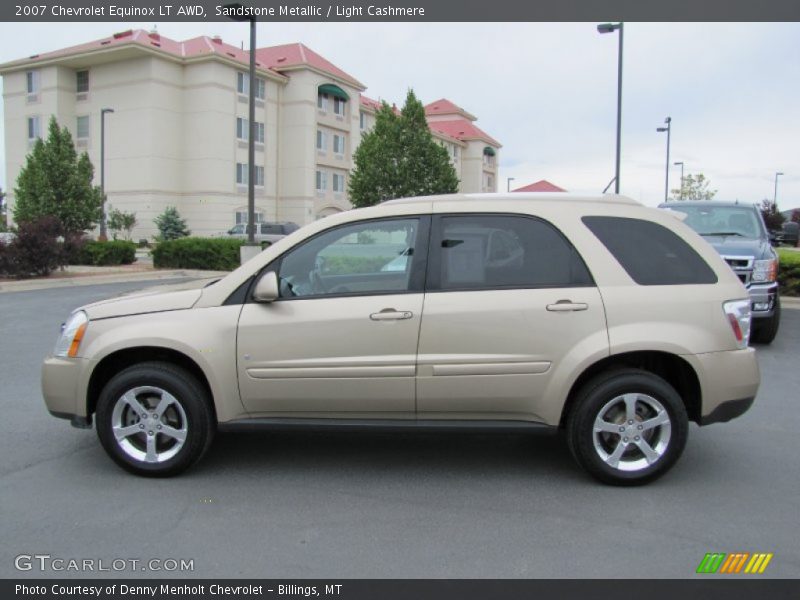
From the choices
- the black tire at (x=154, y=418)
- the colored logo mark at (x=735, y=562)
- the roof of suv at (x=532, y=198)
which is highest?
the roof of suv at (x=532, y=198)

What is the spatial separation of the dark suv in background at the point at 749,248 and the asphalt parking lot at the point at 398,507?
4.10m

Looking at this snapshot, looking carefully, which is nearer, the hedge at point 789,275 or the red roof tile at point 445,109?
the hedge at point 789,275

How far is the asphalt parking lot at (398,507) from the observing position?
3.44 m

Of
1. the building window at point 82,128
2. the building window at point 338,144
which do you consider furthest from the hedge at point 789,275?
the building window at point 82,128

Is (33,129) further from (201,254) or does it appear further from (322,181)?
(201,254)

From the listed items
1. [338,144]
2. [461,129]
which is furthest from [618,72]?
[461,129]

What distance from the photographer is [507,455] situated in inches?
199

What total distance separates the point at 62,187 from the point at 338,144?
27.3 m

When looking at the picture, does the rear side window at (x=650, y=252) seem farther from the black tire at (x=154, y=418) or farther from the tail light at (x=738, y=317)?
the black tire at (x=154, y=418)

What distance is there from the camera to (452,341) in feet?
14.0

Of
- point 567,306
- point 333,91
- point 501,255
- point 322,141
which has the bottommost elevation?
point 567,306

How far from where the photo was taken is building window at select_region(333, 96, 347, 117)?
2093 inches

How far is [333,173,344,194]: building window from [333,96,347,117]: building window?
4729 millimetres

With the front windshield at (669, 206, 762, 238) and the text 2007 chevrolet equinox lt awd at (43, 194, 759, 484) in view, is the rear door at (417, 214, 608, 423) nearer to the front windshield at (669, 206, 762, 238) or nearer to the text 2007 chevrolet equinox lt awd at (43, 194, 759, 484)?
the text 2007 chevrolet equinox lt awd at (43, 194, 759, 484)
